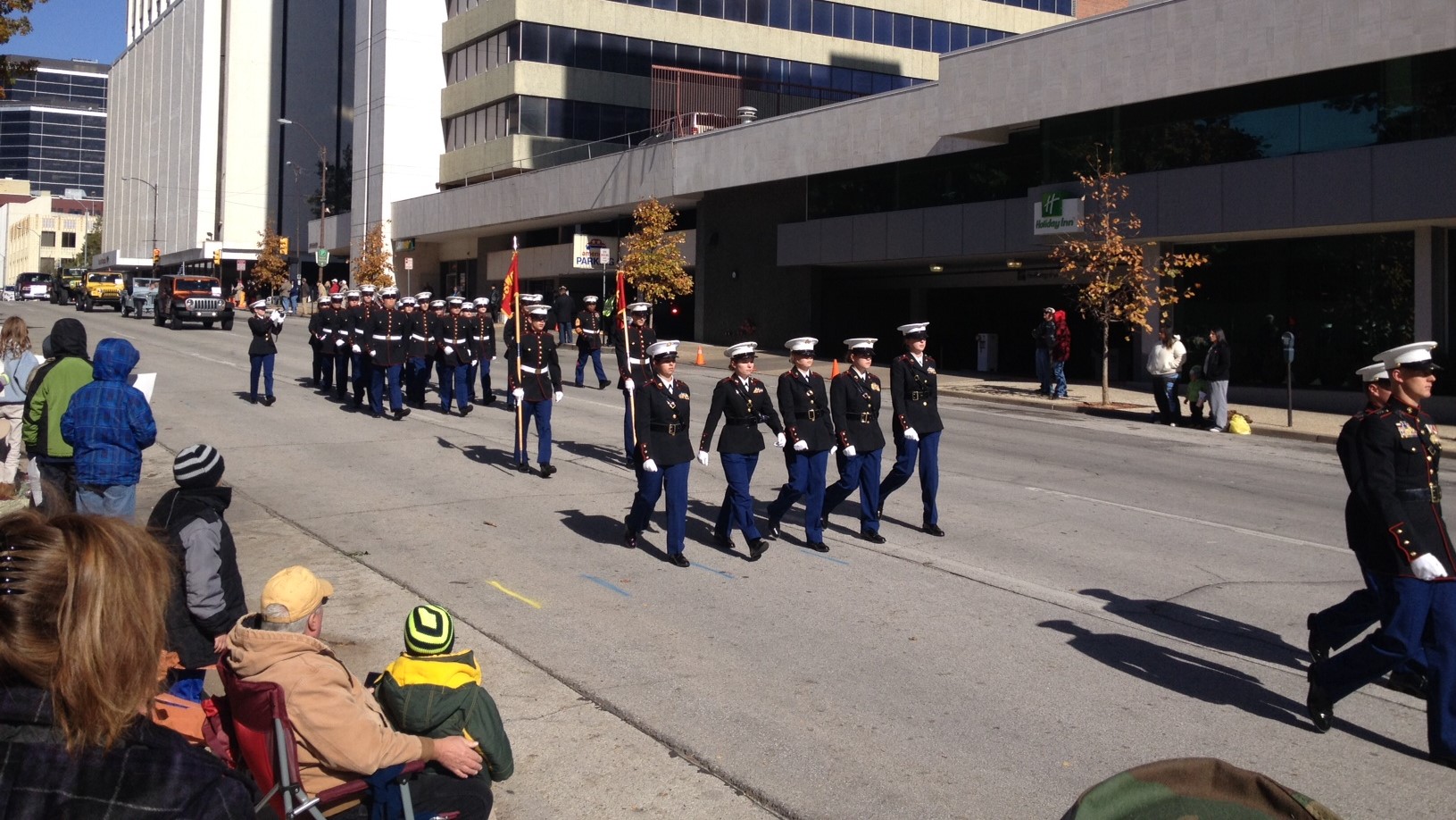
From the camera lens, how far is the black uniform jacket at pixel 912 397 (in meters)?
11.4

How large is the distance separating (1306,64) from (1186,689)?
69.0 feet

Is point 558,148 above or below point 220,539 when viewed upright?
above

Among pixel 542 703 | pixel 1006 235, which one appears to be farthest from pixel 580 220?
pixel 542 703

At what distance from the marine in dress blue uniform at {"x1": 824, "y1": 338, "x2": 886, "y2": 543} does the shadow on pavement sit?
90.0 inches

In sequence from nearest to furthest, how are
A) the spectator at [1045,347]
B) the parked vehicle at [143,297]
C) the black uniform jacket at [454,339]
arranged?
the black uniform jacket at [454,339]
the spectator at [1045,347]
the parked vehicle at [143,297]

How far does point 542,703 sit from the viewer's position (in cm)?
670

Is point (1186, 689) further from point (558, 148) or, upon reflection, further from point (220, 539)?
point (558, 148)

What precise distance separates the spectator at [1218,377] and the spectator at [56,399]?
17.3 metres

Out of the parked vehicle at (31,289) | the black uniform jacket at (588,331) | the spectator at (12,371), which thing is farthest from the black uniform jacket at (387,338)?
the parked vehicle at (31,289)

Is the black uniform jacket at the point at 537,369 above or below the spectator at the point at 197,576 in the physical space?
above

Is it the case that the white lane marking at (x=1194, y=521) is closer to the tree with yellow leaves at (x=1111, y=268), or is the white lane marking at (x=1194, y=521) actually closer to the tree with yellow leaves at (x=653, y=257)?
the tree with yellow leaves at (x=1111, y=268)

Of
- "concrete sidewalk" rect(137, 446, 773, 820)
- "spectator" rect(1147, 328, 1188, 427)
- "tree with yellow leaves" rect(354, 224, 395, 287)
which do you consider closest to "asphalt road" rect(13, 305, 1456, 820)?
"concrete sidewalk" rect(137, 446, 773, 820)

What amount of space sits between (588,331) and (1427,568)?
59.8 feet

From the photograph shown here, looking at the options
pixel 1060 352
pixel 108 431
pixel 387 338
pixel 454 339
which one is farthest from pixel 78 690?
pixel 1060 352
